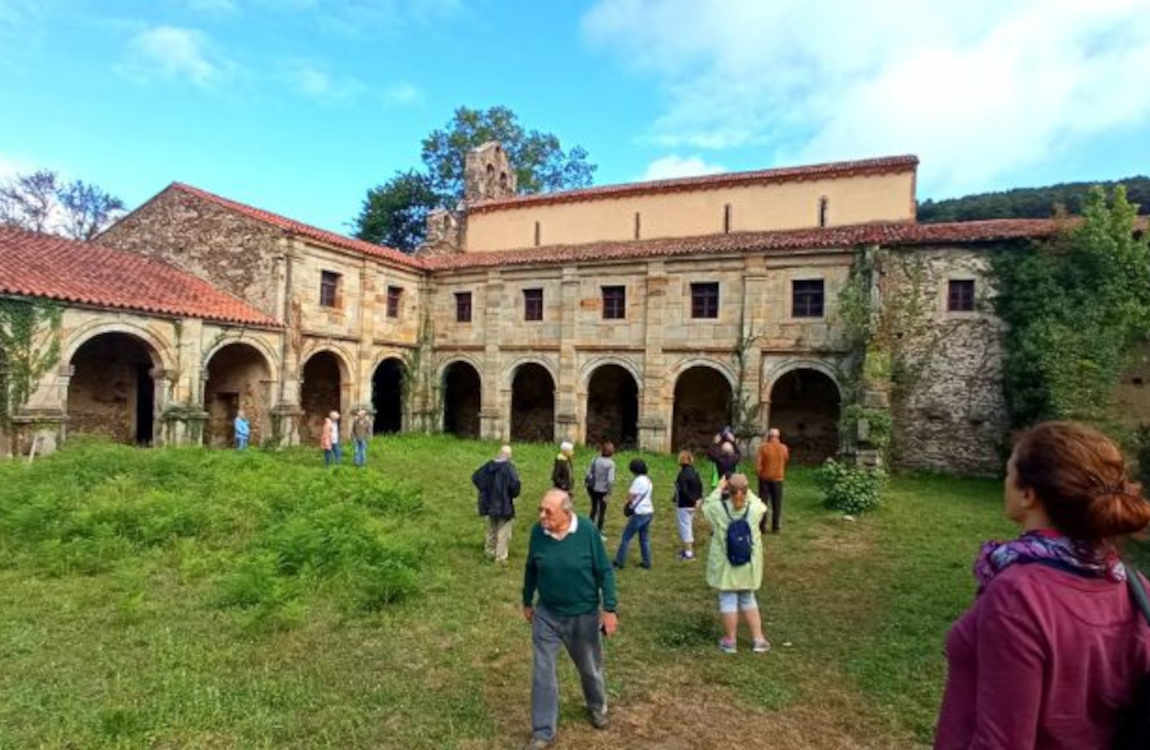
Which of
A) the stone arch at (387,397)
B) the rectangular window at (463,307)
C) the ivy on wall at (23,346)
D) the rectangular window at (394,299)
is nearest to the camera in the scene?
the ivy on wall at (23,346)

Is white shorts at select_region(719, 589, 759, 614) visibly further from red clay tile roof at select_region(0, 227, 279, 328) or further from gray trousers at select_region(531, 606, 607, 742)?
red clay tile roof at select_region(0, 227, 279, 328)

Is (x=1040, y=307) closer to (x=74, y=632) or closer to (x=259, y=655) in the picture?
(x=259, y=655)

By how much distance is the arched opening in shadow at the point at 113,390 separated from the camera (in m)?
18.8

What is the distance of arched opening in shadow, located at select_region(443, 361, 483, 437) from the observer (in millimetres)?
26609

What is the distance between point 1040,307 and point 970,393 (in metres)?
2.60

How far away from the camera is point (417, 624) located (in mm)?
6621

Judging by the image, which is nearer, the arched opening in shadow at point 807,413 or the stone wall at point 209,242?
the stone wall at point 209,242

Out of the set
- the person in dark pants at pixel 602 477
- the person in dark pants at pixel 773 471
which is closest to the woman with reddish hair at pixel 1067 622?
the person in dark pants at pixel 602 477

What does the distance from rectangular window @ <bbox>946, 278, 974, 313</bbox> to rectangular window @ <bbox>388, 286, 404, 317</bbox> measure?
1703cm

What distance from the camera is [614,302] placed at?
21.7 meters

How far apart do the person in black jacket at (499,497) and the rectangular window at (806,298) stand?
12.9 m

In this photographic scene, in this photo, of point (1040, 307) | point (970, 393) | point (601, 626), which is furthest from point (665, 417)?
point (601, 626)

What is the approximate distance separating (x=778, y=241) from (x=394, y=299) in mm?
12968

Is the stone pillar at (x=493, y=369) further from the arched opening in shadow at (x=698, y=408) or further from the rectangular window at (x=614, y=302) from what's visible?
the arched opening in shadow at (x=698, y=408)
